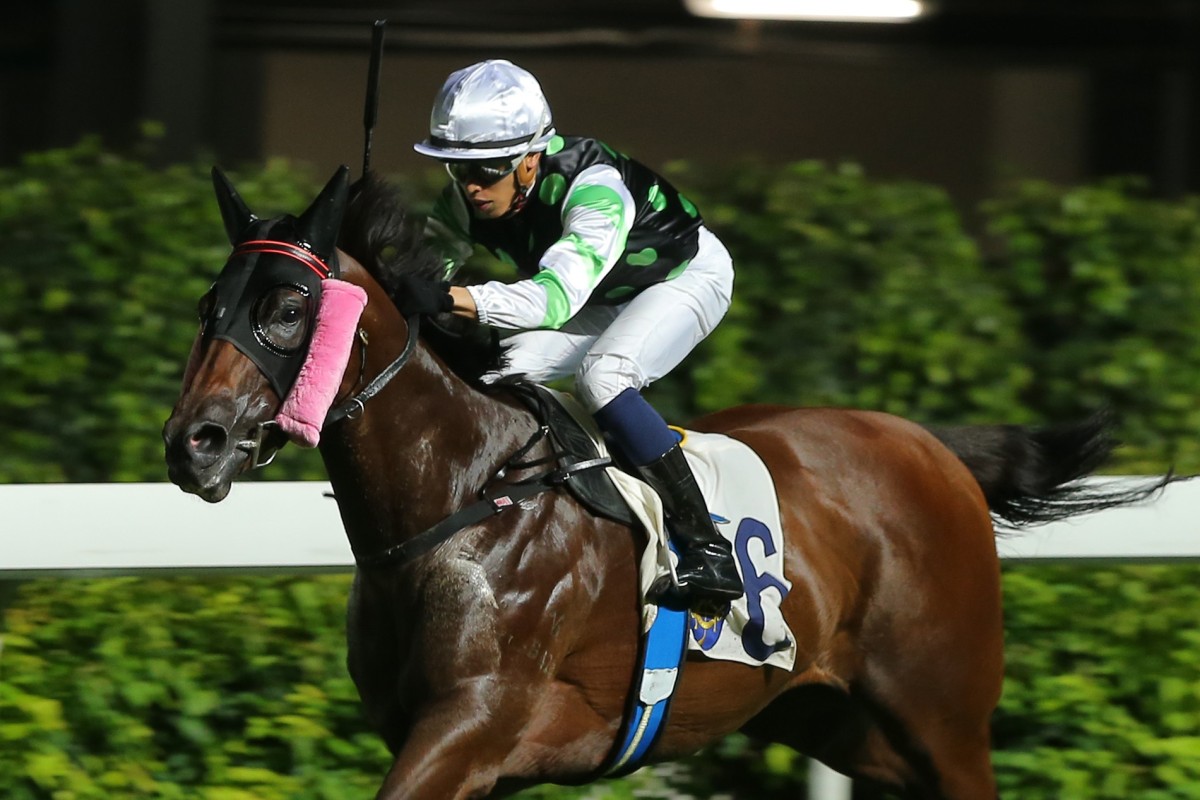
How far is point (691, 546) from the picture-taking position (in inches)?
140

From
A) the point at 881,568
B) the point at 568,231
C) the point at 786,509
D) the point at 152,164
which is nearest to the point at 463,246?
the point at 568,231

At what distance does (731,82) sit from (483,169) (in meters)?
5.57

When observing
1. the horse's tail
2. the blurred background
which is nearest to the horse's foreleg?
the blurred background

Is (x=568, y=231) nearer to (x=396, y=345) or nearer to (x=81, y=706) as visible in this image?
(x=396, y=345)

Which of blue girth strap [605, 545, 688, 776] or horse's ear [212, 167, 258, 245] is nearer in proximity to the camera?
horse's ear [212, 167, 258, 245]

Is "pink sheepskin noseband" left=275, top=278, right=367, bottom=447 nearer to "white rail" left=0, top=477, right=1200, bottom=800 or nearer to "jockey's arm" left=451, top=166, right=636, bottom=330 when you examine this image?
"jockey's arm" left=451, top=166, right=636, bottom=330

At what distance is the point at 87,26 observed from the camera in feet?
26.7

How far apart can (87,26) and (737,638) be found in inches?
226

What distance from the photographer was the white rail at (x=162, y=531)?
13.0 feet

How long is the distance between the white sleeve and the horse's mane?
14cm

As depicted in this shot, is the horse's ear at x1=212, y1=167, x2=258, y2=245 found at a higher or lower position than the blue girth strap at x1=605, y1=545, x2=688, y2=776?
higher

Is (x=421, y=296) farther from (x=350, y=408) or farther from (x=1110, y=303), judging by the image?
(x=1110, y=303)

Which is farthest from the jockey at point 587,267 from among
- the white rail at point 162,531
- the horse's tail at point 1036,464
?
the horse's tail at point 1036,464

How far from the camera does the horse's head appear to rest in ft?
9.73
